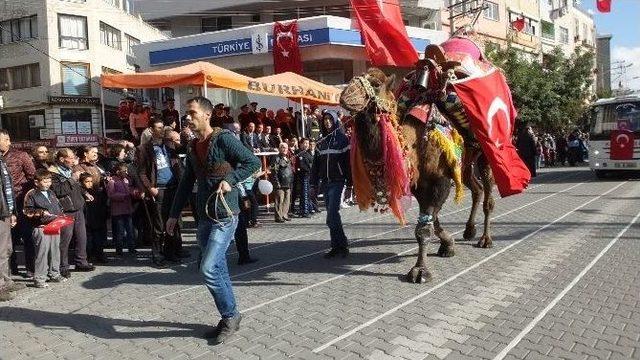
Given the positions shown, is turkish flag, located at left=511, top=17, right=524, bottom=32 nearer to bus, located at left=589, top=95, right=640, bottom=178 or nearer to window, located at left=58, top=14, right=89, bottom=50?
bus, located at left=589, top=95, right=640, bottom=178

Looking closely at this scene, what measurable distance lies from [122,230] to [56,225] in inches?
78.4

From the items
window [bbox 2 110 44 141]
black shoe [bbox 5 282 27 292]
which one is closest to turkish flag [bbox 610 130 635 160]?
black shoe [bbox 5 282 27 292]

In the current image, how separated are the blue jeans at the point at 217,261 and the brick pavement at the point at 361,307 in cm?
35

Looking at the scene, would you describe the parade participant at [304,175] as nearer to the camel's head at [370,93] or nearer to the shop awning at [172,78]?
the shop awning at [172,78]

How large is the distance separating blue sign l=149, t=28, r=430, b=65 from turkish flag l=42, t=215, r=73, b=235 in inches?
790

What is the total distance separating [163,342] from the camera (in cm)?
528

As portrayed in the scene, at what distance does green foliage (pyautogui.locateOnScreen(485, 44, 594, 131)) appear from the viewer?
3250 centimetres

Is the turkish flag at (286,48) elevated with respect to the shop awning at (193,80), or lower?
elevated

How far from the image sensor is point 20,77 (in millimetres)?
40156

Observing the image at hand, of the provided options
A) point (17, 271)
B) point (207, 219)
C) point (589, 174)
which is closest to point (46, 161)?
point (17, 271)

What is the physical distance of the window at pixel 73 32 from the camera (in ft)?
129

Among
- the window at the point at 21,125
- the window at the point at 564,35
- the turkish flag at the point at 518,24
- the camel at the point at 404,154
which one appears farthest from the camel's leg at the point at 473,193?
the window at the point at 564,35

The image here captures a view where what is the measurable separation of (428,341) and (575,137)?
28.8m

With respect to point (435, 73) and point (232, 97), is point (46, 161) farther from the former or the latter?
point (232, 97)
